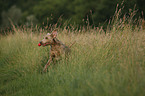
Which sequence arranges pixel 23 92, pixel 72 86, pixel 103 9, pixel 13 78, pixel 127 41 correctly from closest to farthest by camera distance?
pixel 72 86 < pixel 23 92 < pixel 127 41 < pixel 13 78 < pixel 103 9

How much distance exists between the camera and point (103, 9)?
17.9 metres

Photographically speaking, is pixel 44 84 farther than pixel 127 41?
No

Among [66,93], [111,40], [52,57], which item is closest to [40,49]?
[52,57]

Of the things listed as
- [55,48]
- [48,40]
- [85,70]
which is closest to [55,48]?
[55,48]

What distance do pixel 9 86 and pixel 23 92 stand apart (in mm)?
800

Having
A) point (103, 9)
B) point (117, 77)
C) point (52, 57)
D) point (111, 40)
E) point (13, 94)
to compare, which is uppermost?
point (103, 9)

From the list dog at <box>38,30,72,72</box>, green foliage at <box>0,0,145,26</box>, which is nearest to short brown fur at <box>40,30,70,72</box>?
dog at <box>38,30,72,72</box>

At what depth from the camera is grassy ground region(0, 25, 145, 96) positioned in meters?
2.90

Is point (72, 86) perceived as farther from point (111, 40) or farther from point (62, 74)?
point (111, 40)

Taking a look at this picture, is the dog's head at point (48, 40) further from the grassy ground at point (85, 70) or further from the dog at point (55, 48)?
the grassy ground at point (85, 70)

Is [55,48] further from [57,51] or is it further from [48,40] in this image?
[48,40]

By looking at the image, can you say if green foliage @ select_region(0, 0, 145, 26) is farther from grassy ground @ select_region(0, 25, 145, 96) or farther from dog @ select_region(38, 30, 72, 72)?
dog @ select_region(38, 30, 72, 72)

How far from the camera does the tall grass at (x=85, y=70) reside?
2.90 m

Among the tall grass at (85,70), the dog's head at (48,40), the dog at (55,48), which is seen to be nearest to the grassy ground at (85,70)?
the tall grass at (85,70)
